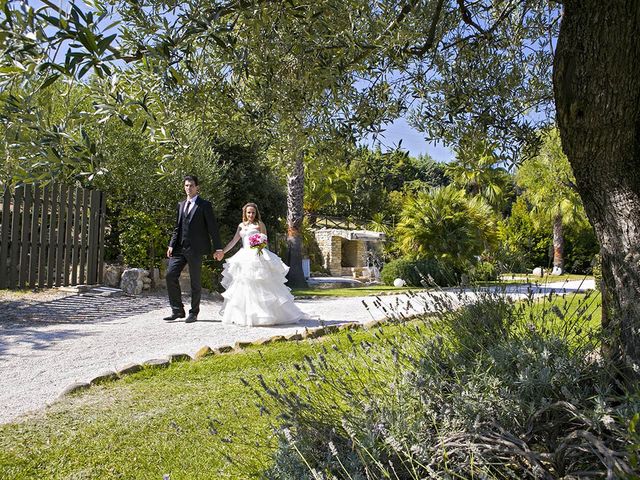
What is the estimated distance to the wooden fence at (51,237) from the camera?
1012cm

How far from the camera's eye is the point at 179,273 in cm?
859

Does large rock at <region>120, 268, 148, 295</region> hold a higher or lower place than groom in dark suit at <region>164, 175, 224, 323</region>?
lower

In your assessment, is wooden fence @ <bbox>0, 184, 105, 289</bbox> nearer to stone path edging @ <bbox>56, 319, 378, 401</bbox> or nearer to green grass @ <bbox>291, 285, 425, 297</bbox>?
green grass @ <bbox>291, 285, 425, 297</bbox>

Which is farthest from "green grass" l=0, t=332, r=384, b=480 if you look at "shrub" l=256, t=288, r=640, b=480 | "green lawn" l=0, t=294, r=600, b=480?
"shrub" l=256, t=288, r=640, b=480

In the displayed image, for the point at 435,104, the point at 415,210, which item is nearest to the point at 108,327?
the point at 435,104

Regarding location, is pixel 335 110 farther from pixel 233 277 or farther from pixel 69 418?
pixel 233 277

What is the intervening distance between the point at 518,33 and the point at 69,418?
17.6ft

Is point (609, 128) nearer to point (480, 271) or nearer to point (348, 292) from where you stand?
point (480, 271)

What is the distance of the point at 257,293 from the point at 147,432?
4984 millimetres

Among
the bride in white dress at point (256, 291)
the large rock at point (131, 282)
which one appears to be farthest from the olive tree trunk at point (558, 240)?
the bride in white dress at point (256, 291)

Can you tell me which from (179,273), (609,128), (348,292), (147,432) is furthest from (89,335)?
(348,292)

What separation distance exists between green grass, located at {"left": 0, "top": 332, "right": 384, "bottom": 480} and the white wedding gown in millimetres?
3329

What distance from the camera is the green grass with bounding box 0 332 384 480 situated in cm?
297

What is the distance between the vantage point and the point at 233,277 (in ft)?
28.9
